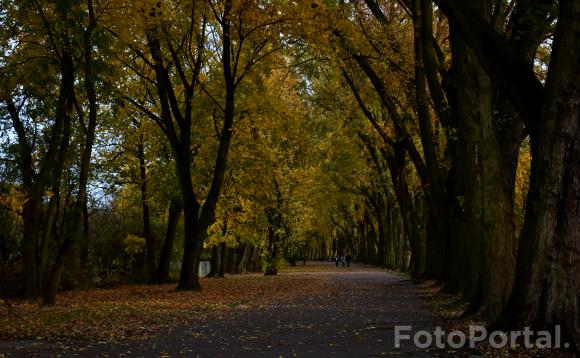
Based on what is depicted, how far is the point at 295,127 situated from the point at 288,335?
60.9ft

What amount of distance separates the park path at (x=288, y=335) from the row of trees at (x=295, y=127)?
192cm

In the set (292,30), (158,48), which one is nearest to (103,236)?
(158,48)

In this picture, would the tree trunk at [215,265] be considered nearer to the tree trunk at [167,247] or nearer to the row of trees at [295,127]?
the row of trees at [295,127]

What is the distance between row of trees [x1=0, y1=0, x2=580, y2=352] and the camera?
27.2ft

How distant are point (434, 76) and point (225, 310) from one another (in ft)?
27.2

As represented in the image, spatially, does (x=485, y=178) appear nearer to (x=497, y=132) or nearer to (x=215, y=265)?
(x=497, y=132)

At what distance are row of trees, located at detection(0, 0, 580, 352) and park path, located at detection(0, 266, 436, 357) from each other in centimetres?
192

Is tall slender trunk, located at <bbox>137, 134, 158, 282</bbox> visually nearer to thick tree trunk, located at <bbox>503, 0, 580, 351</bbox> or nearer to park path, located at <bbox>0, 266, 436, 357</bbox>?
park path, located at <bbox>0, 266, 436, 357</bbox>

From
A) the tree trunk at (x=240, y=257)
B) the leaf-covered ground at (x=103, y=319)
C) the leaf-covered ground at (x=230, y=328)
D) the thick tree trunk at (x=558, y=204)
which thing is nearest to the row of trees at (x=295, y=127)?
the thick tree trunk at (x=558, y=204)

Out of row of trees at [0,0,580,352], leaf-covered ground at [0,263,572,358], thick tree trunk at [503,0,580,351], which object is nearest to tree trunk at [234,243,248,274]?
row of trees at [0,0,580,352]

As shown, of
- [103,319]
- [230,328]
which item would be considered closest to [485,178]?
[230,328]

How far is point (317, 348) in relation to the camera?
8.75 meters

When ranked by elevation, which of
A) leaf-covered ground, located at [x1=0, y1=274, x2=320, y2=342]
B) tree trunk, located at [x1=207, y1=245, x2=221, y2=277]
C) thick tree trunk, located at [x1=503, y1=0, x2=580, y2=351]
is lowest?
leaf-covered ground, located at [x1=0, y1=274, x2=320, y2=342]

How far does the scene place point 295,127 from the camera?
28094 millimetres
